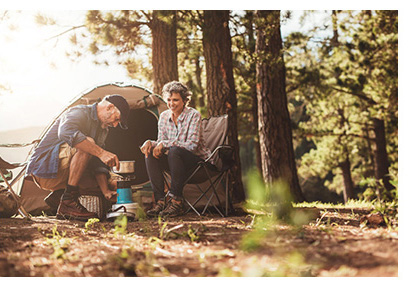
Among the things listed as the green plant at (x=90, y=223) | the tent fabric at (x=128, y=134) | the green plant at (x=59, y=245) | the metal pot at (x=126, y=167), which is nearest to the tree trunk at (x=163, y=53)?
the tent fabric at (x=128, y=134)

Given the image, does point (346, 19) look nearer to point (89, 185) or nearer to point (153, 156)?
point (153, 156)

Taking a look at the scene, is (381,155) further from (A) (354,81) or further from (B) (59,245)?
→ (B) (59,245)

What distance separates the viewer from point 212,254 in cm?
178

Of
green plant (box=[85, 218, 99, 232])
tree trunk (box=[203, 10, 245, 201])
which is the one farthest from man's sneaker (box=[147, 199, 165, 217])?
tree trunk (box=[203, 10, 245, 201])

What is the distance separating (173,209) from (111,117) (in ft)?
3.38

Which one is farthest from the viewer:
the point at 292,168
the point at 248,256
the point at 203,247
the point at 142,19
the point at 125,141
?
the point at 142,19

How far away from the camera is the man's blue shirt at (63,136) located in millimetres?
3547

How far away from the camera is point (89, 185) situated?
11.7 feet

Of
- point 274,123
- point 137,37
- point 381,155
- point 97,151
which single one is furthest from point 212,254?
point 381,155

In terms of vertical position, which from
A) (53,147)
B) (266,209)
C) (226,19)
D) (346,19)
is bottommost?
(266,209)

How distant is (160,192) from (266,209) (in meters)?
1.00

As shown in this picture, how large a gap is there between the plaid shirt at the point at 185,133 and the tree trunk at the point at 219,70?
3.29ft
